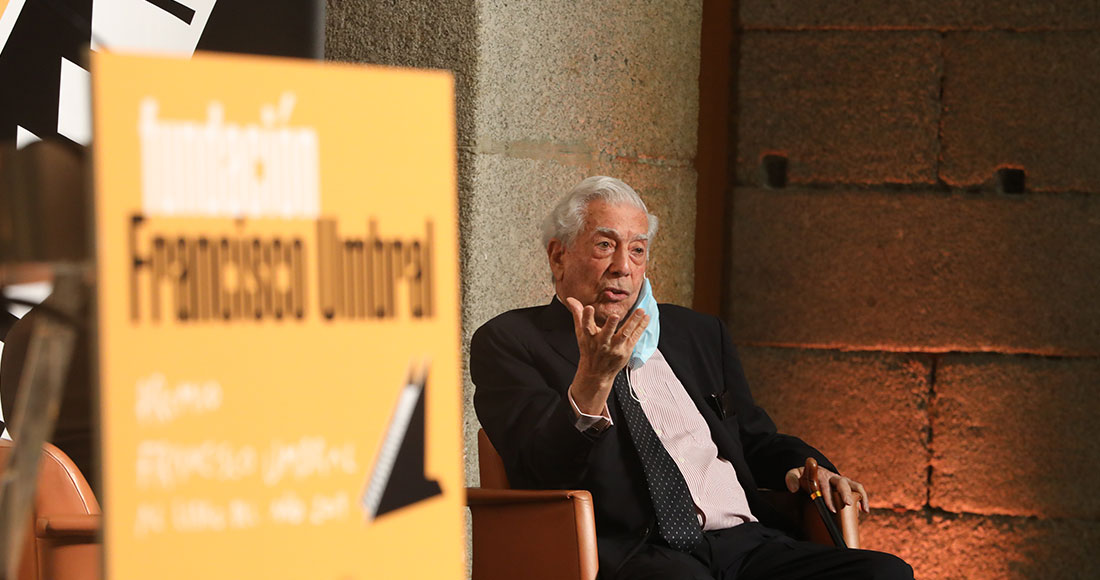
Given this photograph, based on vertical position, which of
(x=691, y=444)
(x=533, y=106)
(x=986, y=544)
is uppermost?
(x=533, y=106)

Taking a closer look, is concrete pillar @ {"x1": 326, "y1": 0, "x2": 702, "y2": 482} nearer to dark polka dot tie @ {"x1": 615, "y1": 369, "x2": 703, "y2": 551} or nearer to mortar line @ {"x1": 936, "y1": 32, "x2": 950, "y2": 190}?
dark polka dot tie @ {"x1": 615, "y1": 369, "x2": 703, "y2": 551}

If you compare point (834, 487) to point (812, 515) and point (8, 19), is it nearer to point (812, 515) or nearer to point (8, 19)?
point (812, 515)

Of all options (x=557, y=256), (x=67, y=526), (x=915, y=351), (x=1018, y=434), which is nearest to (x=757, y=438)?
(x=557, y=256)

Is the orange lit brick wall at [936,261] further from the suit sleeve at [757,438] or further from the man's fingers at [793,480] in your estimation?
the man's fingers at [793,480]

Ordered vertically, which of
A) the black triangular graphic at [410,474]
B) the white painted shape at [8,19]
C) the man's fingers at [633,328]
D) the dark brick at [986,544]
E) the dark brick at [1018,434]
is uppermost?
the white painted shape at [8,19]

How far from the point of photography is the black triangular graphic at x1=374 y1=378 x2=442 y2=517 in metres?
1.24

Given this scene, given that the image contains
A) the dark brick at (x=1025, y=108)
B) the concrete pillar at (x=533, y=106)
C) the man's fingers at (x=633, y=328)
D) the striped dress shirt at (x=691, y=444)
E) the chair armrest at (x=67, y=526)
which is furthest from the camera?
the dark brick at (x=1025, y=108)

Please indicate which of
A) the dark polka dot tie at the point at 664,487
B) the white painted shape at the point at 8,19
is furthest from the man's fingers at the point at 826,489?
the white painted shape at the point at 8,19

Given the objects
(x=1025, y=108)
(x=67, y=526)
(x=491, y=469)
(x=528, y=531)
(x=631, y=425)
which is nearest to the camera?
(x=67, y=526)

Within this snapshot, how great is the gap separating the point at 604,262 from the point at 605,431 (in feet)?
1.46

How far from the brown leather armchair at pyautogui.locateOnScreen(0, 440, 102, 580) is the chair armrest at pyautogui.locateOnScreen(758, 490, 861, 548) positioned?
147 cm

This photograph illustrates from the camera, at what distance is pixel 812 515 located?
8.38 feet

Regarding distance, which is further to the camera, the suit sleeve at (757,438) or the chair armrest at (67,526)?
the suit sleeve at (757,438)

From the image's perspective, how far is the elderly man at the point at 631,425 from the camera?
2.20 meters
